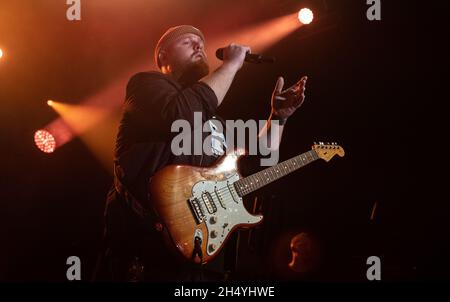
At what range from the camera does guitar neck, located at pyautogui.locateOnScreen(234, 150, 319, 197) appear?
7.25 feet

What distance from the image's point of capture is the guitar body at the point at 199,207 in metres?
1.86

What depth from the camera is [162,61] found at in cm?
Answer: 269

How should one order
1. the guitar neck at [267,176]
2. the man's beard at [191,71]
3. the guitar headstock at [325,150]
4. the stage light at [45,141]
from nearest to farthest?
the guitar neck at [267,176] → the man's beard at [191,71] → the guitar headstock at [325,150] → the stage light at [45,141]

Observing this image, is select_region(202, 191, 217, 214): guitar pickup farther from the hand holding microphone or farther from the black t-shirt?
the hand holding microphone

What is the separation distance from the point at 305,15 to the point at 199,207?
2.50m

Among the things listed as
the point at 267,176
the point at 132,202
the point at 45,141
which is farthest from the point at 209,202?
the point at 45,141

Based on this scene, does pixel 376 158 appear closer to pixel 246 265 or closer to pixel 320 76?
pixel 320 76

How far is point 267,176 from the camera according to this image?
2.37 metres

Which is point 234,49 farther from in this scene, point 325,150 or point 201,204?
point 325,150

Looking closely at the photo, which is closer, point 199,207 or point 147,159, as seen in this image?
point 199,207

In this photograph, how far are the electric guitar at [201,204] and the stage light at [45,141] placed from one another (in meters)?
2.61

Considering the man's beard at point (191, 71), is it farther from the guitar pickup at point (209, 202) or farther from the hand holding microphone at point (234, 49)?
the guitar pickup at point (209, 202)

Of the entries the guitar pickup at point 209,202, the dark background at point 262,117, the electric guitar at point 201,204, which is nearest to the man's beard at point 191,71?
the electric guitar at point 201,204

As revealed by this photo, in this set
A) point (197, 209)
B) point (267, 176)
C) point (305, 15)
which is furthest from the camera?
point (305, 15)
